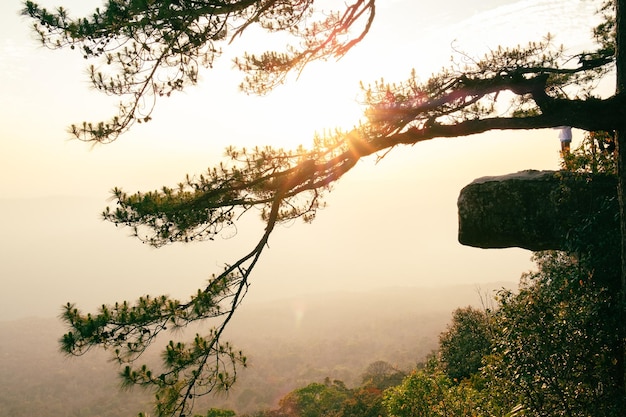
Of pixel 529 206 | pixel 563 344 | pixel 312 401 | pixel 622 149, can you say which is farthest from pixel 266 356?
pixel 622 149

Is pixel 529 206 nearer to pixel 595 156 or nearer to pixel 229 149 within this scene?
pixel 595 156

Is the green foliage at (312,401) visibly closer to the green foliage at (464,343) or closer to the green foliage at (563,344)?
the green foliage at (464,343)

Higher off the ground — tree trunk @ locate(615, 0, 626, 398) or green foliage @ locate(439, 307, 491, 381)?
tree trunk @ locate(615, 0, 626, 398)

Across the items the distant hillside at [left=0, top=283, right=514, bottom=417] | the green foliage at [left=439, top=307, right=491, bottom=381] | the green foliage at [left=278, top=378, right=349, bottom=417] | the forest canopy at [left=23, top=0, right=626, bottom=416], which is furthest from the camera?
the distant hillside at [left=0, top=283, right=514, bottom=417]

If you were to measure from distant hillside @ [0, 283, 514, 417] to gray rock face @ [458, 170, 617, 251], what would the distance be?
2266 inches

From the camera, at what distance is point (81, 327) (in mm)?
3707

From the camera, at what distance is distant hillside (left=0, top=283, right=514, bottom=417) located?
92750 mm

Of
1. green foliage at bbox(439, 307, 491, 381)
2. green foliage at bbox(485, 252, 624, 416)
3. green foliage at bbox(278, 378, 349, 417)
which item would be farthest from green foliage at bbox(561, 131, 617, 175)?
green foliage at bbox(278, 378, 349, 417)

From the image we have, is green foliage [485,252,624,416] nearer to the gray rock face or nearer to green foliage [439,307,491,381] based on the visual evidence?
the gray rock face

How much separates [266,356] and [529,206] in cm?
13151

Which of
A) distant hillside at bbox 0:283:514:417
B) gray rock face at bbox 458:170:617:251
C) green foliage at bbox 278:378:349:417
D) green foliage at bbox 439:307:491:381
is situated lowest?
distant hillside at bbox 0:283:514:417

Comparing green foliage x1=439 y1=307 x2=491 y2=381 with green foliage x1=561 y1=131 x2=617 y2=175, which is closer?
green foliage x1=561 y1=131 x2=617 y2=175

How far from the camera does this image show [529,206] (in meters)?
6.67

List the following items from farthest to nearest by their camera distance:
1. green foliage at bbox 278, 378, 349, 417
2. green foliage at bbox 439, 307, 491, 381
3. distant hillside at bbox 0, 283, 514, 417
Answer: distant hillside at bbox 0, 283, 514, 417, green foliage at bbox 278, 378, 349, 417, green foliage at bbox 439, 307, 491, 381
